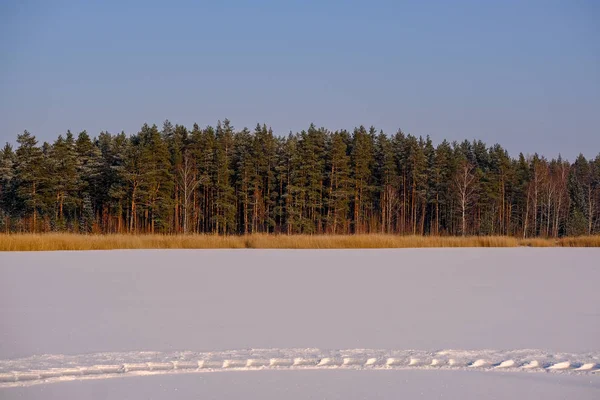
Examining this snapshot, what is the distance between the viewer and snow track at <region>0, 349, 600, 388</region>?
3.87 meters

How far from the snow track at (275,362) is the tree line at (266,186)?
2764 cm

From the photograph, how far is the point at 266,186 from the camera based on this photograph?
39875 mm

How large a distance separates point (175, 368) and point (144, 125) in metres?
40.4

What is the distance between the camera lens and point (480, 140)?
49406 millimetres

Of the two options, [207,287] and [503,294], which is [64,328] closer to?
[207,287]

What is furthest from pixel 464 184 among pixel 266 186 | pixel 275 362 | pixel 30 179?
pixel 275 362

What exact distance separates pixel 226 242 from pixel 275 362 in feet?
45.0

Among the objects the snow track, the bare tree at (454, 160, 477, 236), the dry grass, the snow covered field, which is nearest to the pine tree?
the dry grass

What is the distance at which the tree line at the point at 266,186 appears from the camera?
112ft

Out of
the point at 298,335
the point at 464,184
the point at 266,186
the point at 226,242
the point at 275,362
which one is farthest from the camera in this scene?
the point at 266,186

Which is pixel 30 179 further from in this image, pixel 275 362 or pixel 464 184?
pixel 275 362

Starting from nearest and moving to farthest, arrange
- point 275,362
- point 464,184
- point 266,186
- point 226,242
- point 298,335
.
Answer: point 275,362
point 298,335
point 226,242
point 464,184
point 266,186

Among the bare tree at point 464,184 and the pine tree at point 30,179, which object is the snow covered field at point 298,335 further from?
the pine tree at point 30,179

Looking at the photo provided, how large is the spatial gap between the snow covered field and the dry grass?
6.22 m
